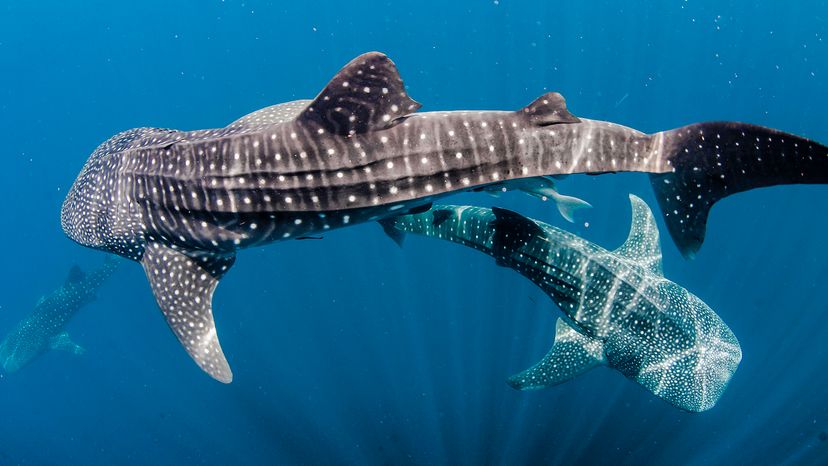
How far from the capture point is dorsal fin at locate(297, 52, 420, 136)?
3.87 metres

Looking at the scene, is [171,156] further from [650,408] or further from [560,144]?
[650,408]

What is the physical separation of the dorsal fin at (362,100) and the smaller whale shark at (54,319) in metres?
14.0

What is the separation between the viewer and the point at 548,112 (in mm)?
3959

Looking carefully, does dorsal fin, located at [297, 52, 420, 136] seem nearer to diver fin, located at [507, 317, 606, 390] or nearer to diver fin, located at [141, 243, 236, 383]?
diver fin, located at [141, 243, 236, 383]

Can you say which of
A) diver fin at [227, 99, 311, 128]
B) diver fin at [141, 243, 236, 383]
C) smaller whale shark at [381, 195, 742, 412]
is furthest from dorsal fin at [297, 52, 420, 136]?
diver fin at [141, 243, 236, 383]

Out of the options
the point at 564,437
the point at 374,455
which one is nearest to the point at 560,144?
the point at 564,437

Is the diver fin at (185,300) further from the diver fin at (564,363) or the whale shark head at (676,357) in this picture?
the whale shark head at (676,357)

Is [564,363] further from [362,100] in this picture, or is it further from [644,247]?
[362,100]

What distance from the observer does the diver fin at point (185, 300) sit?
517cm

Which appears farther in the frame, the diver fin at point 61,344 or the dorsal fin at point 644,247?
the diver fin at point 61,344

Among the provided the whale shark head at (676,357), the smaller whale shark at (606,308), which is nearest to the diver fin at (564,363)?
the smaller whale shark at (606,308)

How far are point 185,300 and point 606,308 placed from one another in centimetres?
498

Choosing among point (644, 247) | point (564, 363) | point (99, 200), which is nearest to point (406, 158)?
point (99, 200)

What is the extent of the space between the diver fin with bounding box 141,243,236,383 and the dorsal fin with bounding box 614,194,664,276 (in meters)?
5.48
